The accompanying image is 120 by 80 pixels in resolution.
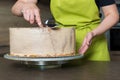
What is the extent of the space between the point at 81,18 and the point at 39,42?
0.44m

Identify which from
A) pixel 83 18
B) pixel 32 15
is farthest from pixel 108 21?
pixel 32 15

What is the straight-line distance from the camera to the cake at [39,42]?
1073 mm

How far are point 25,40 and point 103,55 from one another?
51 cm

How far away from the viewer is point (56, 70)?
3.58 ft

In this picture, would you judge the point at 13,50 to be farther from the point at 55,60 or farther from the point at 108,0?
the point at 108,0

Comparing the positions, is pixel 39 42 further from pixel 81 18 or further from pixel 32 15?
pixel 81 18

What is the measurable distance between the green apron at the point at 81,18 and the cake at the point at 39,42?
1.14 feet

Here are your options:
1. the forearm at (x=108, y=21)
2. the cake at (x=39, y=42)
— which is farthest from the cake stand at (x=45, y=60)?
the forearm at (x=108, y=21)

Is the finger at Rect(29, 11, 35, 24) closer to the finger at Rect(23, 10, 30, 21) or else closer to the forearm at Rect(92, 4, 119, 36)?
the finger at Rect(23, 10, 30, 21)

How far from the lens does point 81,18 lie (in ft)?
4.84

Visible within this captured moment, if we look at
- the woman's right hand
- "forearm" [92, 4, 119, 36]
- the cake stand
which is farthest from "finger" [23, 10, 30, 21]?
"forearm" [92, 4, 119, 36]

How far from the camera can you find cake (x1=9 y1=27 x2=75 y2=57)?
1.07m

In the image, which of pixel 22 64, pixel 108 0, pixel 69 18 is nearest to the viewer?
pixel 22 64

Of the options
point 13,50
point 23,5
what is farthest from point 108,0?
point 13,50
